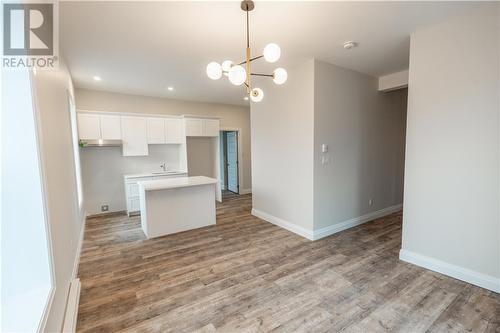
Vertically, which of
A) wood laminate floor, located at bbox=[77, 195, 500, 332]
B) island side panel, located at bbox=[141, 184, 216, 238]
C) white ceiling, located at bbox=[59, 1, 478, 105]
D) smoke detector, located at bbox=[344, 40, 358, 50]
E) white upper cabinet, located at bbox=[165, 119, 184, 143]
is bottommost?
wood laminate floor, located at bbox=[77, 195, 500, 332]

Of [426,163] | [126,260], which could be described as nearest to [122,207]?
[126,260]

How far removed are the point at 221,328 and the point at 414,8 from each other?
3.40 meters

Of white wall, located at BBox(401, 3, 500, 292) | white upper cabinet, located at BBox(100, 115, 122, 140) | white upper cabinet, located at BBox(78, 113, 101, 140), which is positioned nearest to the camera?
white wall, located at BBox(401, 3, 500, 292)

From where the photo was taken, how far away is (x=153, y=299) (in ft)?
7.34

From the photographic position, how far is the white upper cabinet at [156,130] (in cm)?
525

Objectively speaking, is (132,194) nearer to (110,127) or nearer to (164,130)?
(110,127)

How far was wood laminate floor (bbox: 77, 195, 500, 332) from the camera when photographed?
1.93 metres

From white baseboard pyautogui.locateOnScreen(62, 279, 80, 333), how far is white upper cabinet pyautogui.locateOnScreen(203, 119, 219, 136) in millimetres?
4082

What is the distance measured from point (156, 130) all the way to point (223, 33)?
3401 mm

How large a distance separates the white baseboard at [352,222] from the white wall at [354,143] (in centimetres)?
7

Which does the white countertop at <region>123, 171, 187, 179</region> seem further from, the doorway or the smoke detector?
the smoke detector

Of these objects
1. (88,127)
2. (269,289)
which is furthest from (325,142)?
(88,127)

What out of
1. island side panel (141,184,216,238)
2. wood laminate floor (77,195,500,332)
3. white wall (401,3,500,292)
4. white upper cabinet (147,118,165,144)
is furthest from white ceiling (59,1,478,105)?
wood laminate floor (77,195,500,332)

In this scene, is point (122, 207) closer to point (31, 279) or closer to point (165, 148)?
point (165, 148)
